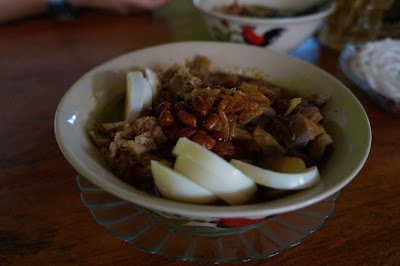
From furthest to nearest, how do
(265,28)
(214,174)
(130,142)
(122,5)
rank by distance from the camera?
(122,5)
(265,28)
(130,142)
(214,174)

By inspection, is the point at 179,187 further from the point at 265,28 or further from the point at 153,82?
the point at 265,28

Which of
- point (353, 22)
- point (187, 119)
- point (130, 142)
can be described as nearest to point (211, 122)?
point (187, 119)

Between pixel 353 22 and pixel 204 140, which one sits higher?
pixel 204 140

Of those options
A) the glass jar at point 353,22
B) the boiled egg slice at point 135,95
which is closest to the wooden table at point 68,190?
the glass jar at point 353,22

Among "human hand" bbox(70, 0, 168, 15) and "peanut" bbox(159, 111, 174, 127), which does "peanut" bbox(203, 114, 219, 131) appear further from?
"human hand" bbox(70, 0, 168, 15)

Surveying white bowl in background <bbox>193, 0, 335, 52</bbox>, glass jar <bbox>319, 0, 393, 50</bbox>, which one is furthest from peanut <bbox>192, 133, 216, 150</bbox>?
glass jar <bbox>319, 0, 393, 50</bbox>

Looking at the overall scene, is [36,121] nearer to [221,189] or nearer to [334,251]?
[221,189]

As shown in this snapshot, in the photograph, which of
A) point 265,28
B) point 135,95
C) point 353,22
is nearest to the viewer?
point 135,95

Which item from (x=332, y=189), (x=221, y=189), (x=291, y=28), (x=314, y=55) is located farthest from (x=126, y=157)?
(x=314, y=55)
